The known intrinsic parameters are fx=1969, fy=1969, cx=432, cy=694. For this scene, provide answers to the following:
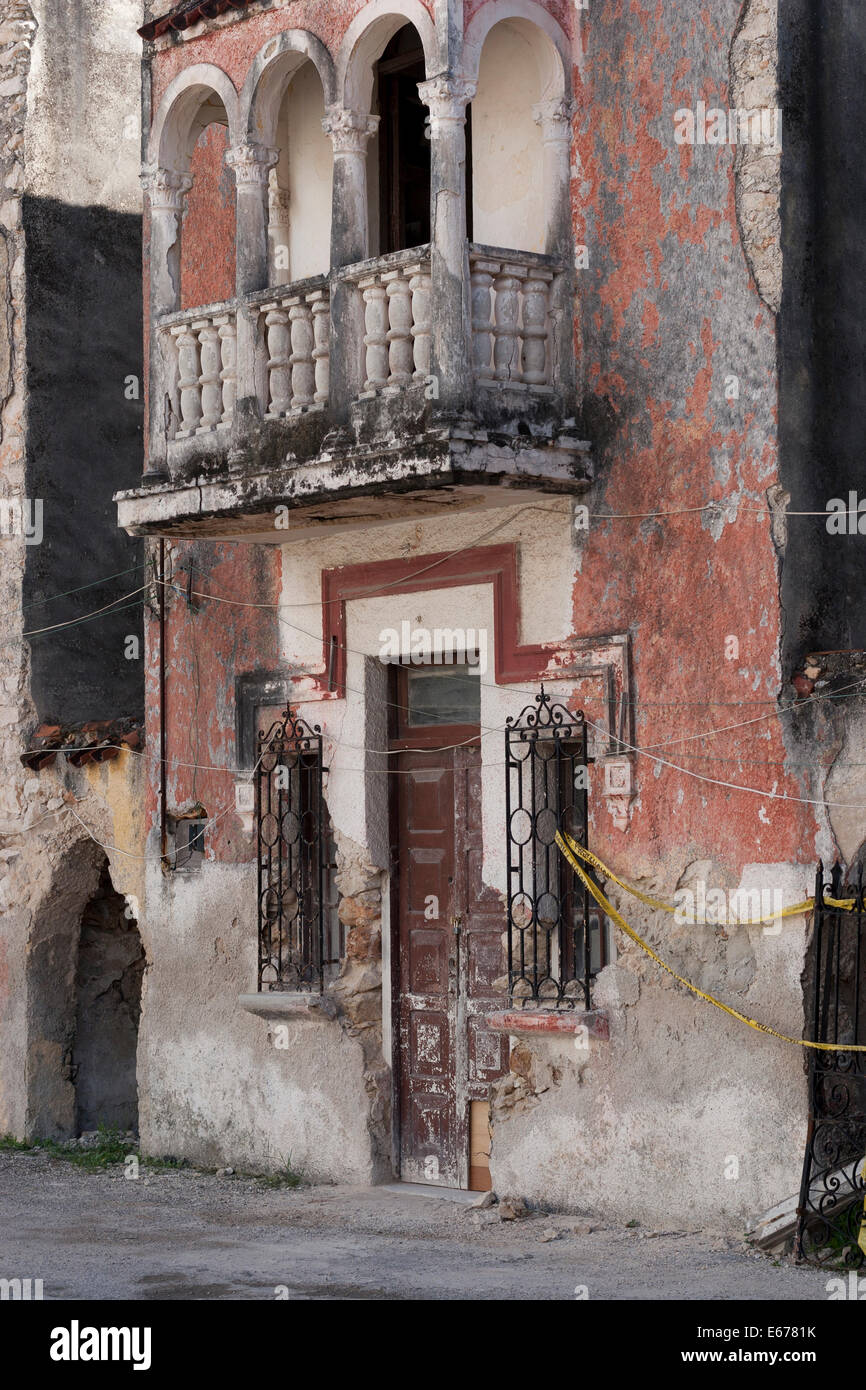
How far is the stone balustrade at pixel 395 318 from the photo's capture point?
31.3ft

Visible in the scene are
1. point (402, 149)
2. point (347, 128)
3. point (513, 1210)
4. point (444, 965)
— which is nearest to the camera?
point (513, 1210)

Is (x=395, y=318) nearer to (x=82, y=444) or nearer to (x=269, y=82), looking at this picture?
(x=269, y=82)

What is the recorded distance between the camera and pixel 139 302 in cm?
1374

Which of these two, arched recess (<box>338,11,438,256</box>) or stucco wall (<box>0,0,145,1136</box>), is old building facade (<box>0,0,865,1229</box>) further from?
stucco wall (<box>0,0,145,1136</box>)

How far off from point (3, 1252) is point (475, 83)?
239 inches

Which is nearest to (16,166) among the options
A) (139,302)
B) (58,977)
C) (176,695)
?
(139,302)

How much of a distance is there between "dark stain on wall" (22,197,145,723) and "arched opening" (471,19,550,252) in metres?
3.87

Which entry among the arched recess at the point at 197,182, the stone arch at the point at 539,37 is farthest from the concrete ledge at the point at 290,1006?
the stone arch at the point at 539,37

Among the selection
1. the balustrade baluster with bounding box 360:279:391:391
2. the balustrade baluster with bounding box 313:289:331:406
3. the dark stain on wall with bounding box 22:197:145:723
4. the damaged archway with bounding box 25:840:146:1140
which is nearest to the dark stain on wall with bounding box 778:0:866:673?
the balustrade baluster with bounding box 360:279:391:391

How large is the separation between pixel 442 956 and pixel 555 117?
4380 millimetres

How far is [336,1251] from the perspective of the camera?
903 cm

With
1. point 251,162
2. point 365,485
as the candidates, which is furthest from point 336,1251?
point 251,162

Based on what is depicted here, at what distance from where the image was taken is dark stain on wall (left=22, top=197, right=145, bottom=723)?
43.2ft

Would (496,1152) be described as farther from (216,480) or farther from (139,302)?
(139,302)
